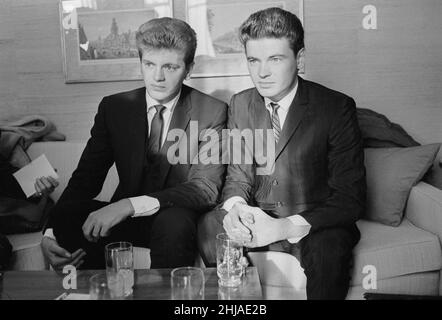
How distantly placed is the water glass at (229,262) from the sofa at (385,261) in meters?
0.29

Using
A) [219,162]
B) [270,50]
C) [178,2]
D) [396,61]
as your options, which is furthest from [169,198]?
[396,61]

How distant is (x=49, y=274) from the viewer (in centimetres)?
129

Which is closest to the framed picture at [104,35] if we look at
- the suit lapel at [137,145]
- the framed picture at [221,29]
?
the framed picture at [221,29]

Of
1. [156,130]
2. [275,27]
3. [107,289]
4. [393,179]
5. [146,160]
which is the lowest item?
[107,289]

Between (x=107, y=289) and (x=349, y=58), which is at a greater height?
(x=349, y=58)

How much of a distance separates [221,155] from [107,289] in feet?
2.38

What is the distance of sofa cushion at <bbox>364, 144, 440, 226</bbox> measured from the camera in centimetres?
170

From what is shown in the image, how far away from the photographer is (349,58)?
2.01m

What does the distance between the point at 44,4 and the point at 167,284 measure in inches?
63.4

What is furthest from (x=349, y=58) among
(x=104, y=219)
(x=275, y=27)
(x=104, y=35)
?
(x=104, y=219)

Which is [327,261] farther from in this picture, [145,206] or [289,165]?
[145,206]

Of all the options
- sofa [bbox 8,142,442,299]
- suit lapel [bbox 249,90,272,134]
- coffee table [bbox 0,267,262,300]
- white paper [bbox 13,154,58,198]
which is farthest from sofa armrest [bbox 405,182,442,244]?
white paper [bbox 13,154,58,198]

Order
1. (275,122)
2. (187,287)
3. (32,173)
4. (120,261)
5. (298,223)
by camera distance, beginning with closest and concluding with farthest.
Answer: (187,287), (120,261), (298,223), (275,122), (32,173)

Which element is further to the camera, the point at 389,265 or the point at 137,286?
the point at 389,265
